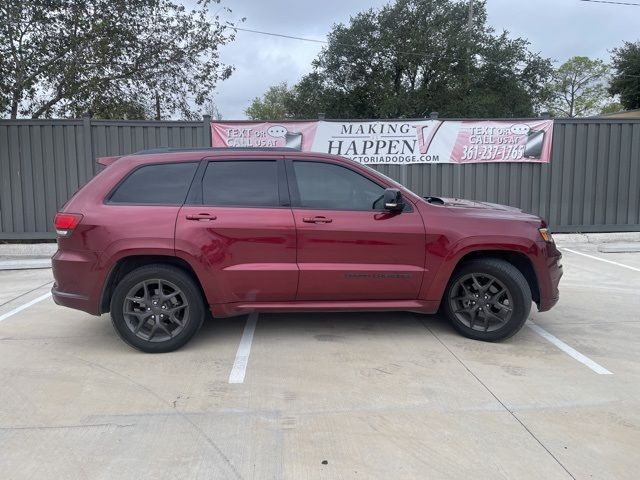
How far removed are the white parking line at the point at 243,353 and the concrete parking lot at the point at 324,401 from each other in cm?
2

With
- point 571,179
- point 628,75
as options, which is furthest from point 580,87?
point 571,179

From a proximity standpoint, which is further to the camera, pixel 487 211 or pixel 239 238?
pixel 487 211

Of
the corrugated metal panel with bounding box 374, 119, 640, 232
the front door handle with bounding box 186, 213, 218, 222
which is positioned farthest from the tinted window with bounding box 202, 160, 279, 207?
the corrugated metal panel with bounding box 374, 119, 640, 232

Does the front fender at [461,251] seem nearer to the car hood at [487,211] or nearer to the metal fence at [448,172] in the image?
the car hood at [487,211]

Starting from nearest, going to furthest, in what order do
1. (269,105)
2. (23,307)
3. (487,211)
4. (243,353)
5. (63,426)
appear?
(63,426), (243,353), (487,211), (23,307), (269,105)

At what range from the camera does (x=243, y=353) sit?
475cm

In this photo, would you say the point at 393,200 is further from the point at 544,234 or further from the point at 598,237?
the point at 598,237

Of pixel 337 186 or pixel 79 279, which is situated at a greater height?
pixel 337 186

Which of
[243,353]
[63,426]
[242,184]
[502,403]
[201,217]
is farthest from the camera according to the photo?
[242,184]

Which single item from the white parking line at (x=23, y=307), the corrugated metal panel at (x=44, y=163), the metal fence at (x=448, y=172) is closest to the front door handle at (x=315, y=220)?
the white parking line at (x=23, y=307)

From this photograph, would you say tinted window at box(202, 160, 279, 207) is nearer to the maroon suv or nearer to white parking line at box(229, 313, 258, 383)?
the maroon suv

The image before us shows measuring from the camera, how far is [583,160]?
1109 cm

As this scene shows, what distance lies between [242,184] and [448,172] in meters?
7.04

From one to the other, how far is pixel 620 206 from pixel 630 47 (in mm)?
38770
